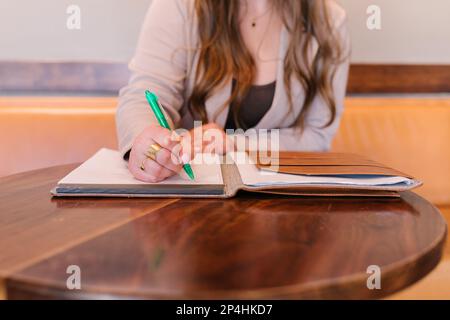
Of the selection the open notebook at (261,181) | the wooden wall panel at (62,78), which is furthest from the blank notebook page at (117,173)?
the wooden wall panel at (62,78)

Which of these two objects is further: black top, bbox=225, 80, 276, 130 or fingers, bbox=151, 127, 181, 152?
black top, bbox=225, 80, 276, 130

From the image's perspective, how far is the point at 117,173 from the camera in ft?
2.57

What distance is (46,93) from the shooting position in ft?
5.37

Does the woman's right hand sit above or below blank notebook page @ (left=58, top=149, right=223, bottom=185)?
above

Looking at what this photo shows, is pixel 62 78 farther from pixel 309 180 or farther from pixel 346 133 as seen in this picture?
pixel 309 180

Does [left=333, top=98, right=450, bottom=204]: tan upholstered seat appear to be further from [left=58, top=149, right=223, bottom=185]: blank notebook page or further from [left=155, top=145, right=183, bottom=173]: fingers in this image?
[left=155, top=145, right=183, bottom=173]: fingers

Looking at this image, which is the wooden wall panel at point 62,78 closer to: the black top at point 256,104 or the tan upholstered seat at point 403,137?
the black top at point 256,104

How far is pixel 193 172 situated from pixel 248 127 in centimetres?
45

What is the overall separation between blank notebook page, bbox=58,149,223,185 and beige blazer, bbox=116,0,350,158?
0.25 m

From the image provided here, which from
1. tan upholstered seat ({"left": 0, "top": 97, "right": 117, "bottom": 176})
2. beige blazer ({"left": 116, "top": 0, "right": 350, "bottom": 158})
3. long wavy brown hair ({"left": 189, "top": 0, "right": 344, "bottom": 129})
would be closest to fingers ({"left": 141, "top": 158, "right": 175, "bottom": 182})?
beige blazer ({"left": 116, "top": 0, "right": 350, "bottom": 158})

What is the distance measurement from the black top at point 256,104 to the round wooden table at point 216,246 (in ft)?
1.72

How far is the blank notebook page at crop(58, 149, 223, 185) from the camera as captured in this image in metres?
0.73

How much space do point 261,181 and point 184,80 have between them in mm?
571

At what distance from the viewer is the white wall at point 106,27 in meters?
1.57
